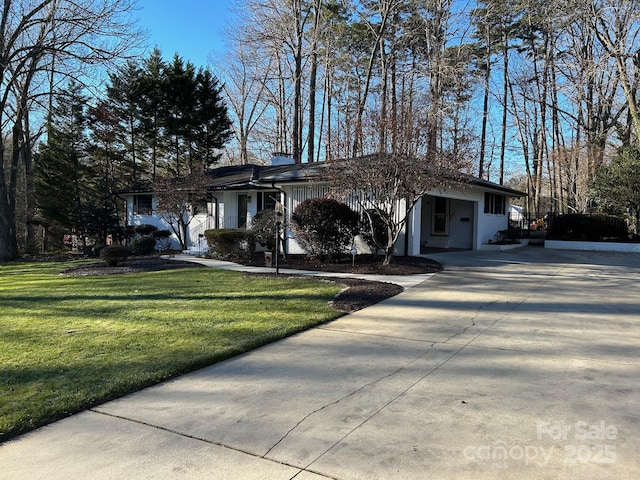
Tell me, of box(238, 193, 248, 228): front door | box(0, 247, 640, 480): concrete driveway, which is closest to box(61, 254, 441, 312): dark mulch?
box(0, 247, 640, 480): concrete driveway

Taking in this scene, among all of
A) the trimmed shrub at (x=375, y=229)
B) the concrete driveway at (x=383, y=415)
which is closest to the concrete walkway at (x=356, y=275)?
the trimmed shrub at (x=375, y=229)

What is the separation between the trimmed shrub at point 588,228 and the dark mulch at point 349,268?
12012 millimetres

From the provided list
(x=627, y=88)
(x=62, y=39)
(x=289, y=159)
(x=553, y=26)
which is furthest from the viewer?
(x=553, y=26)

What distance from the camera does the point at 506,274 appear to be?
11.1 m

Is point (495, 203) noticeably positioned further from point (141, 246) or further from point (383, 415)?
point (383, 415)

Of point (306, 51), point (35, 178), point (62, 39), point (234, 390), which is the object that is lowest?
point (234, 390)

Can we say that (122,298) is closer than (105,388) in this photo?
No

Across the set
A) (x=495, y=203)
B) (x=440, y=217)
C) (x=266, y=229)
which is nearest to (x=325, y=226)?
(x=266, y=229)

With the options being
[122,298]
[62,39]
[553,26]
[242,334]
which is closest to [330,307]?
[242,334]

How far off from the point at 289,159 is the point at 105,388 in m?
19.0

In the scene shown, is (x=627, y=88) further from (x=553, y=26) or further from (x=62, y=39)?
(x=62, y=39)

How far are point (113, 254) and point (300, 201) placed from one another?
21.6ft

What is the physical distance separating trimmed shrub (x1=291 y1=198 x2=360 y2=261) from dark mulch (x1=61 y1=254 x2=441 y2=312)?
0.46m

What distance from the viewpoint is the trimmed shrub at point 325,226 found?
12.9m
